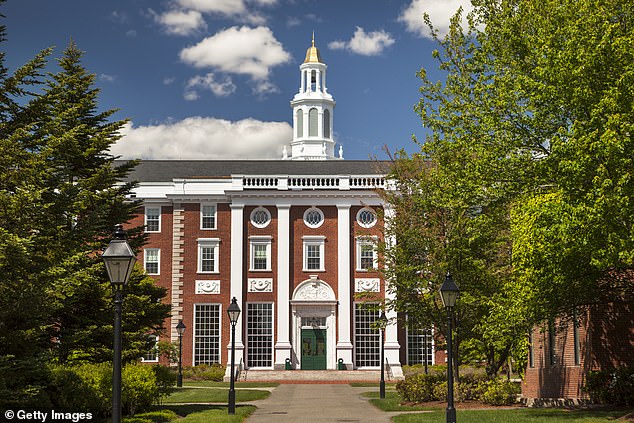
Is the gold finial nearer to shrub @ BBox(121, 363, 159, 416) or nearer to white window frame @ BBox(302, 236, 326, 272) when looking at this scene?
white window frame @ BBox(302, 236, 326, 272)

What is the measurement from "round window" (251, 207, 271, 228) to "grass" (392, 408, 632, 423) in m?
31.3

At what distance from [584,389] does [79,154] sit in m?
17.2

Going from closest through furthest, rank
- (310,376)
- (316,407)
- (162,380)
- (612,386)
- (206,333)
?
(612,386) < (162,380) < (316,407) < (310,376) < (206,333)

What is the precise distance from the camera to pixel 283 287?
55.0m

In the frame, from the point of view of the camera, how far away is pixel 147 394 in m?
24.1

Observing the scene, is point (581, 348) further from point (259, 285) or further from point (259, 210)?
point (259, 210)

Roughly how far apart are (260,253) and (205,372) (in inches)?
347

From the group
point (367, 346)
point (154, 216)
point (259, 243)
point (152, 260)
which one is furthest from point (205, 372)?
point (154, 216)

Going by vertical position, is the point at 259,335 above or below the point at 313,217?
below

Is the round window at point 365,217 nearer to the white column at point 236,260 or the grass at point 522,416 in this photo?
the white column at point 236,260

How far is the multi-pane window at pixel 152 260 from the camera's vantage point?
188 feet

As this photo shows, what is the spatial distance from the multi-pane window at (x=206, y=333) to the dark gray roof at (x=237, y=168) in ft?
33.0

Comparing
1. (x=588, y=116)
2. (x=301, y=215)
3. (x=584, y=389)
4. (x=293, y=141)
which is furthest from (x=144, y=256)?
(x=588, y=116)

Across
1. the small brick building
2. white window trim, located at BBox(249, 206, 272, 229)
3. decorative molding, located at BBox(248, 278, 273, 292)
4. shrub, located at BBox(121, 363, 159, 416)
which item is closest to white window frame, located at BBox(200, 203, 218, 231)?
white window trim, located at BBox(249, 206, 272, 229)
